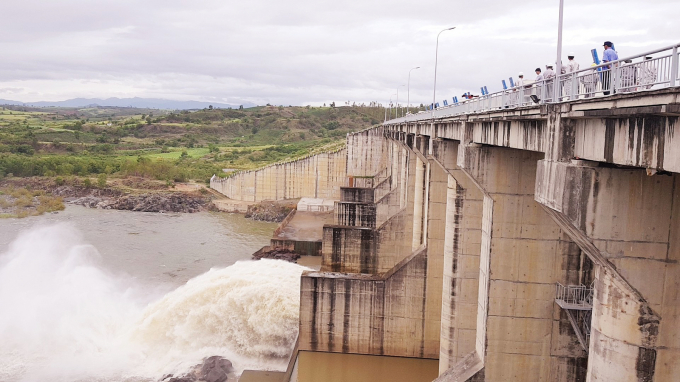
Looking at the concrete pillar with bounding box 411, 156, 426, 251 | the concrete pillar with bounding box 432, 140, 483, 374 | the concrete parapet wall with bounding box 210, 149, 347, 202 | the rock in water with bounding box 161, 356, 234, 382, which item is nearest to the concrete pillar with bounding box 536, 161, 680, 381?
the concrete pillar with bounding box 432, 140, 483, 374

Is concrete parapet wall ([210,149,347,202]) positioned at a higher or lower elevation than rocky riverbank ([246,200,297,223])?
higher

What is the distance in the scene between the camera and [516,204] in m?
13.8

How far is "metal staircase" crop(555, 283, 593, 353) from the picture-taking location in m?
13.2

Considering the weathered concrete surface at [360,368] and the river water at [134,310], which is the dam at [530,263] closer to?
the weathered concrete surface at [360,368]

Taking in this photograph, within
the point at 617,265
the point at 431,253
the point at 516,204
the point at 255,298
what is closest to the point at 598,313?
the point at 617,265

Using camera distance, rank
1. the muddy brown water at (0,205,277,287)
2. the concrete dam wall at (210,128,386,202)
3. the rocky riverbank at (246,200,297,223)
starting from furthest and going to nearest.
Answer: the rocky riverbank at (246,200,297,223)
the concrete dam wall at (210,128,386,202)
the muddy brown water at (0,205,277,287)

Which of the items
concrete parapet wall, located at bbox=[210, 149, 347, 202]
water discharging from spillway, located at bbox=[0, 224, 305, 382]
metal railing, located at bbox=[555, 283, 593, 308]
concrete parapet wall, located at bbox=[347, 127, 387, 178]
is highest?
concrete parapet wall, located at bbox=[347, 127, 387, 178]

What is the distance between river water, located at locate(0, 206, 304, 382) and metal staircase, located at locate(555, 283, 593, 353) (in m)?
13.4

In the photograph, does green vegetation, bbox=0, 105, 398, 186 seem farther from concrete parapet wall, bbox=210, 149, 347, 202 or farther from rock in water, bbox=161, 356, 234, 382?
rock in water, bbox=161, 356, 234, 382

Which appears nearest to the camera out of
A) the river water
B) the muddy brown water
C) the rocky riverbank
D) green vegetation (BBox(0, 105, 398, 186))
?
the river water

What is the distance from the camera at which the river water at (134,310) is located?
2425cm

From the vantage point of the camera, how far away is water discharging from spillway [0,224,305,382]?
23953 mm

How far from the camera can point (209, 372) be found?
2234 centimetres

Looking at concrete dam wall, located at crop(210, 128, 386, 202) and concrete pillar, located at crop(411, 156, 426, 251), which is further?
concrete dam wall, located at crop(210, 128, 386, 202)
